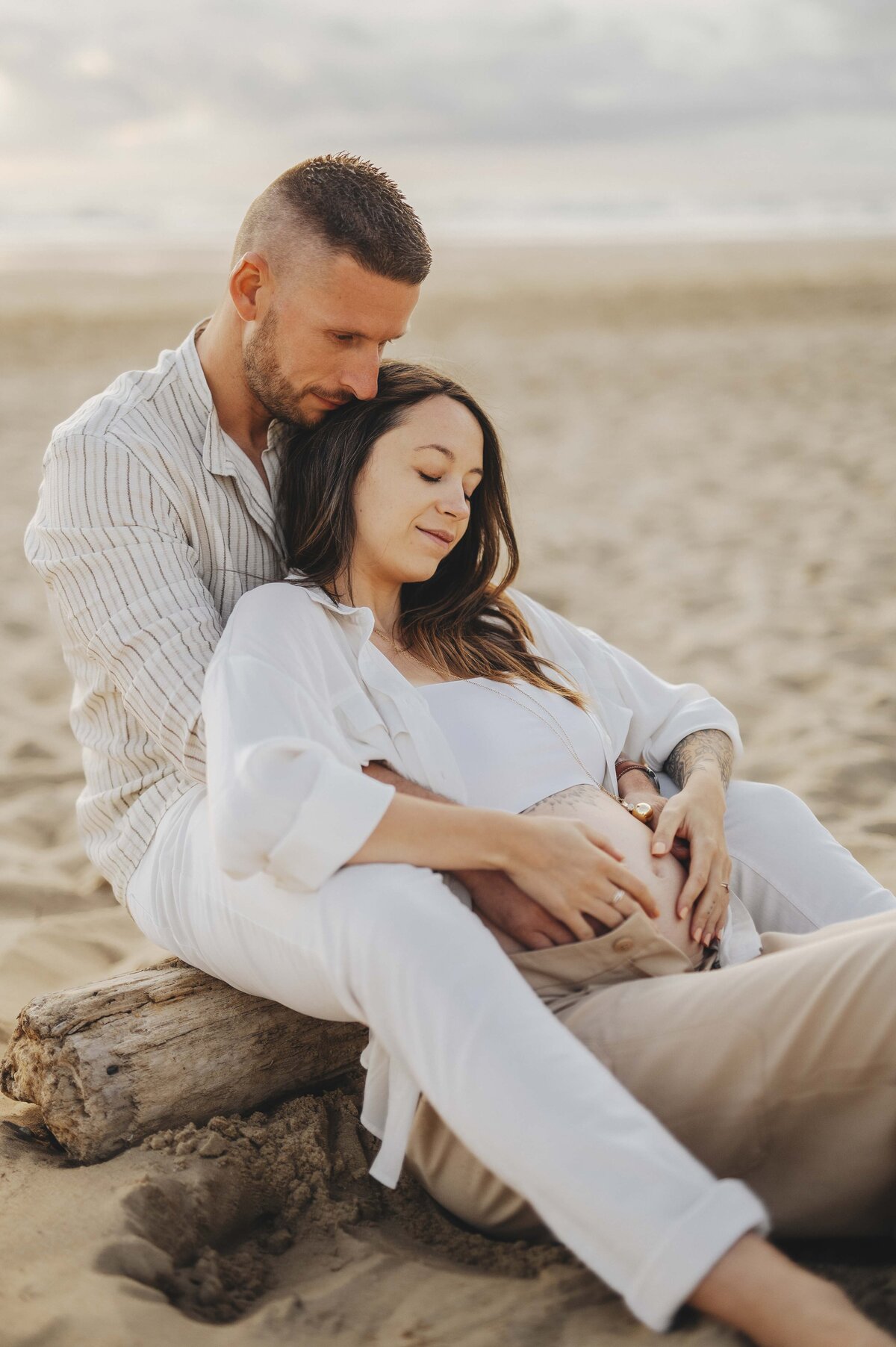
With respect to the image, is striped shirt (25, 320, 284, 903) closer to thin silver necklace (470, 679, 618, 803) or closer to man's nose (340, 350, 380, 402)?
man's nose (340, 350, 380, 402)

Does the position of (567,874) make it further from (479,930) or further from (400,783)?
(400,783)

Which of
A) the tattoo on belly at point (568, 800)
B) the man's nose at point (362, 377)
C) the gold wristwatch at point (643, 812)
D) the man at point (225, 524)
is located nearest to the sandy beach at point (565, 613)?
the man's nose at point (362, 377)

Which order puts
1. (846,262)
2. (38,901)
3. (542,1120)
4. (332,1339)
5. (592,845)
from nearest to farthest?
1. (542,1120)
2. (332,1339)
3. (592,845)
4. (38,901)
5. (846,262)

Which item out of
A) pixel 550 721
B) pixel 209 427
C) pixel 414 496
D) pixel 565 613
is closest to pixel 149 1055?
pixel 550 721

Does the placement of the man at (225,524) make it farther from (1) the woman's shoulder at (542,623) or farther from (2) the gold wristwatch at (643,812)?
(1) the woman's shoulder at (542,623)

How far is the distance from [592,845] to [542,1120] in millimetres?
591

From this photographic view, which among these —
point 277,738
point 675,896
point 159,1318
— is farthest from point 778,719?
point 159,1318

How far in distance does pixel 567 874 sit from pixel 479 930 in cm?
27

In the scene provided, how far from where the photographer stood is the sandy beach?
6.24 feet

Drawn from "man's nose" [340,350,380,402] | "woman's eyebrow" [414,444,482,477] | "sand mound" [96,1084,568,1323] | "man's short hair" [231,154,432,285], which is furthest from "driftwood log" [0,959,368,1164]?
"man's short hair" [231,154,432,285]

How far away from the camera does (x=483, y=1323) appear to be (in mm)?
1804

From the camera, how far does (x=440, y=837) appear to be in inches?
81.2

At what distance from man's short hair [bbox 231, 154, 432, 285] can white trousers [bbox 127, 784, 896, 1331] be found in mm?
1526

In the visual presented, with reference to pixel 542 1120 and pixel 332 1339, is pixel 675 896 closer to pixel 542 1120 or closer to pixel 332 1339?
pixel 542 1120
